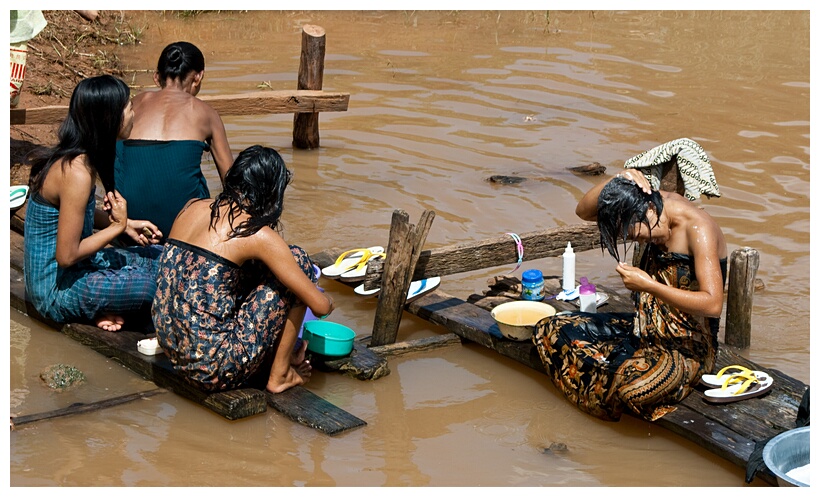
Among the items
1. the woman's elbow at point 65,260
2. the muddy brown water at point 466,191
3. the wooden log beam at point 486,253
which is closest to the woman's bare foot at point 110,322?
the muddy brown water at point 466,191

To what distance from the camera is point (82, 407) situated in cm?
452

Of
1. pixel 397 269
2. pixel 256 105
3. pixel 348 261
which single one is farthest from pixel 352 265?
pixel 256 105

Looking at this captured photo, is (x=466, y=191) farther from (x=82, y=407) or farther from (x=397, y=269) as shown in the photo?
(x=82, y=407)

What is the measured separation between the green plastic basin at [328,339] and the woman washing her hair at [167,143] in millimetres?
1073

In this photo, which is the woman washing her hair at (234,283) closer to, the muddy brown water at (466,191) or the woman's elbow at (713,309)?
the muddy brown water at (466,191)

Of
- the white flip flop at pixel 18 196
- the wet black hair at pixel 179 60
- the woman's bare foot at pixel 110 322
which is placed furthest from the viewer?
the white flip flop at pixel 18 196

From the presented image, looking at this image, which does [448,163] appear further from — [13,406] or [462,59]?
[13,406]

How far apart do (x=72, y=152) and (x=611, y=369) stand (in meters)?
2.61

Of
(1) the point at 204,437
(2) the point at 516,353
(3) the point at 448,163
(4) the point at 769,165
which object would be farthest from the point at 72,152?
(4) the point at 769,165

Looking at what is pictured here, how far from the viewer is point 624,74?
11.1 meters

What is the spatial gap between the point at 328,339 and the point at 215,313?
0.69m

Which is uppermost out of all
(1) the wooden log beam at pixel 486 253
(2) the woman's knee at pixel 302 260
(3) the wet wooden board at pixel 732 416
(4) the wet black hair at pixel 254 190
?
(4) the wet black hair at pixel 254 190

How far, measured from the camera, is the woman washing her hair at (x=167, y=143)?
5590mm

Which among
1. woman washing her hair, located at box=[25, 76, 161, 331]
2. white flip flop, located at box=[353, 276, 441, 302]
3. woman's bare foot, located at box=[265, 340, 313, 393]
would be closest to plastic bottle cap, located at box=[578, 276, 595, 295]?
white flip flop, located at box=[353, 276, 441, 302]
